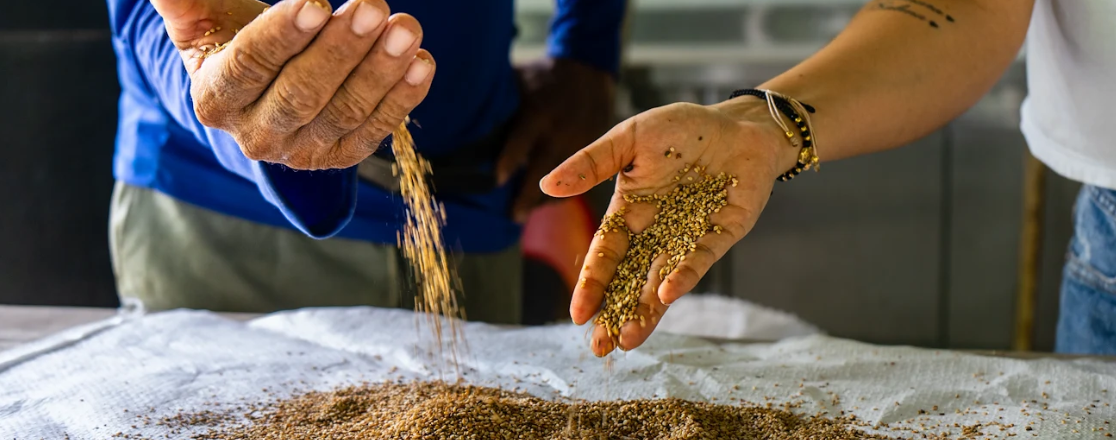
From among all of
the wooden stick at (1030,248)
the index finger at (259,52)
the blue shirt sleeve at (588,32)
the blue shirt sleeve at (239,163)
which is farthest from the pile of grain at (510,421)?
the wooden stick at (1030,248)

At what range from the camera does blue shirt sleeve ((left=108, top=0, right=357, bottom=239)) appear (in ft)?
3.67

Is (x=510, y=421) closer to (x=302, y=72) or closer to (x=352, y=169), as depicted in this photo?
(x=352, y=169)

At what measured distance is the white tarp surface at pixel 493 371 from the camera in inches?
47.1

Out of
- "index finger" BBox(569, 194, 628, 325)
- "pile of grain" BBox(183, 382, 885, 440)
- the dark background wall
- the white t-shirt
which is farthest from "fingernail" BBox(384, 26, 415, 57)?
the dark background wall

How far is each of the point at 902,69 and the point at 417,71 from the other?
0.77 m

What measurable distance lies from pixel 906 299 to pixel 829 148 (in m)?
2.22

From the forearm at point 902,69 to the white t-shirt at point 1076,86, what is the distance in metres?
0.05

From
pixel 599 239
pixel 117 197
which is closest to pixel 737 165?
pixel 599 239

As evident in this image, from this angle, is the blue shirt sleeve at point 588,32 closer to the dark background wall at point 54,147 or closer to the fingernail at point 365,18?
the dark background wall at point 54,147

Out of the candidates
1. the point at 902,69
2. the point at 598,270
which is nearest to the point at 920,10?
the point at 902,69

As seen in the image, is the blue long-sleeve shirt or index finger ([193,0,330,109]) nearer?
index finger ([193,0,330,109])

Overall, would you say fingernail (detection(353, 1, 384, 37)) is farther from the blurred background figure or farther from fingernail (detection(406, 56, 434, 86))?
the blurred background figure

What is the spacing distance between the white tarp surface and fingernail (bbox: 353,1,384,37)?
67 cm

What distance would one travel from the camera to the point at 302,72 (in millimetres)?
850
